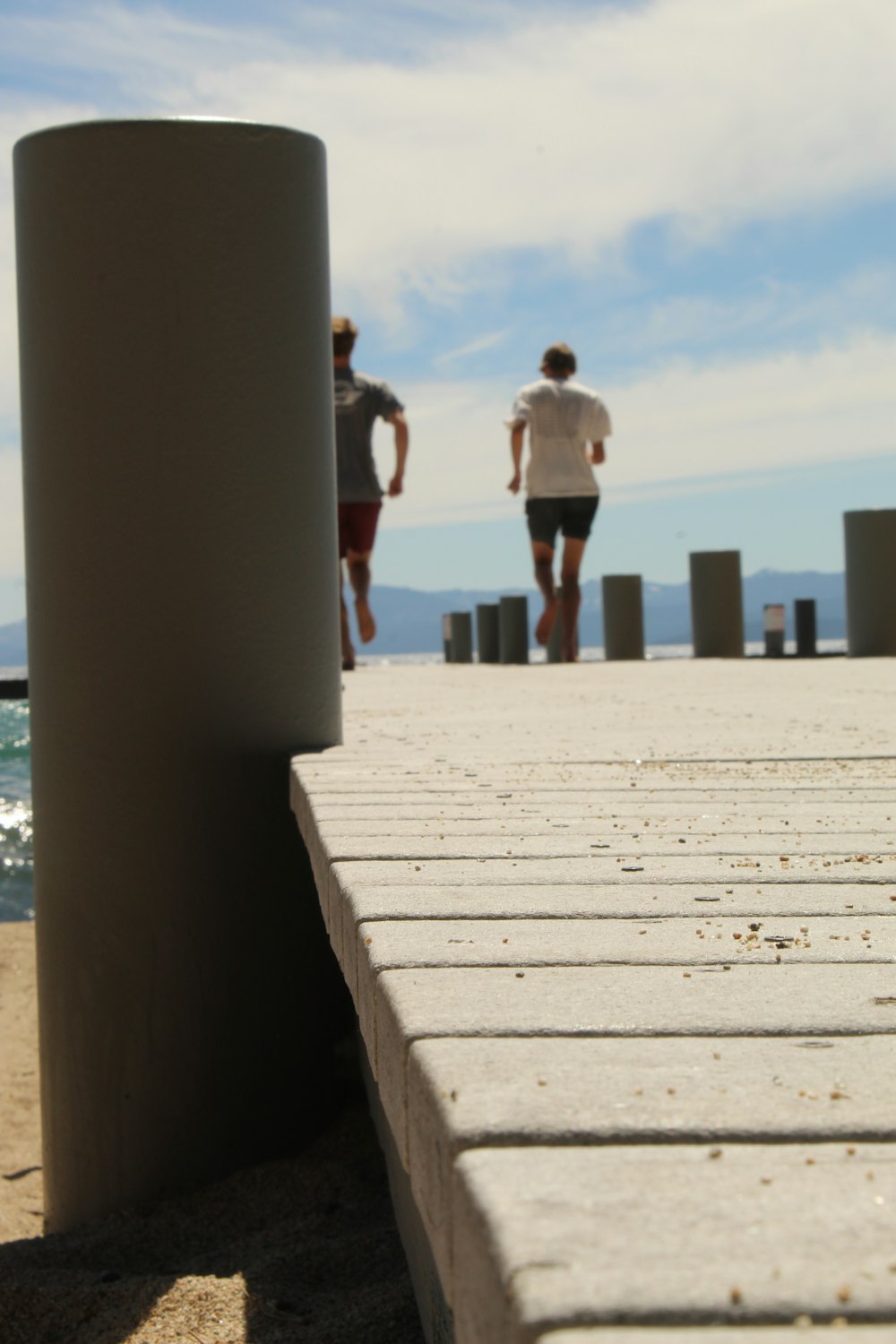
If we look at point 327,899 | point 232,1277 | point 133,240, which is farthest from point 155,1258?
point 133,240

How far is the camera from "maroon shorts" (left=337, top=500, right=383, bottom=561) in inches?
367

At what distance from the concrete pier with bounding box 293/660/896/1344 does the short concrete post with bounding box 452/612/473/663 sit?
1772 cm

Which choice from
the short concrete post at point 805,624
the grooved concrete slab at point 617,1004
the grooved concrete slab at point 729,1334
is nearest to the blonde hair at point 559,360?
the grooved concrete slab at point 617,1004

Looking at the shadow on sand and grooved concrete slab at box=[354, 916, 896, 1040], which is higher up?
grooved concrete slab at box=[354, 916, 896, 1040]

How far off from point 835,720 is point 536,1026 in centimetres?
395

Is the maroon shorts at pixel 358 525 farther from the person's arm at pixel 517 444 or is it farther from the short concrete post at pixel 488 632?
the short concrete post at pixel 488 632

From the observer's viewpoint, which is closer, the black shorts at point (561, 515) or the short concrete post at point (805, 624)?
the black shorts at point (561, 515)

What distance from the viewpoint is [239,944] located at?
391 cm

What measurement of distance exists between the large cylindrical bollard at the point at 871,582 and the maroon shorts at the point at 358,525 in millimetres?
4647

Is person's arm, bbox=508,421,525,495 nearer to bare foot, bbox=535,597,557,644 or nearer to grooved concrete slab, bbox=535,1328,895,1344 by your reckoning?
bare foot, bbox=535,597,557,644

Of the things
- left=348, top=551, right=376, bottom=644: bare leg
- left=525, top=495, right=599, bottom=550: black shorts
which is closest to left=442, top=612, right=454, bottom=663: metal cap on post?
left=525, top=495, right=599, bottom=550: black shorts

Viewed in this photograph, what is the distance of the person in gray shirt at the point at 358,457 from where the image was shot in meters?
9.17

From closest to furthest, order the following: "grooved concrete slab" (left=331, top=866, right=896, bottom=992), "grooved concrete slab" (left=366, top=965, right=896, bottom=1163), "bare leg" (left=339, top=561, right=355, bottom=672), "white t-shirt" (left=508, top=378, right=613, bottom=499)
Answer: "grooved concrete slab" (left=366, top=965, right=896, bottom=1163)
"grooved concrete slab" (left=331, top=866, right=896, bottom=992)
"bare leg" (left=339, top=561, right=355, bottom=672)
"white t-shirt" (left=508, top=378, right=613, bottom=499)

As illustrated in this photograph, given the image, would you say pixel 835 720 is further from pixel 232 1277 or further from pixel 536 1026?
pixel 536 1026
